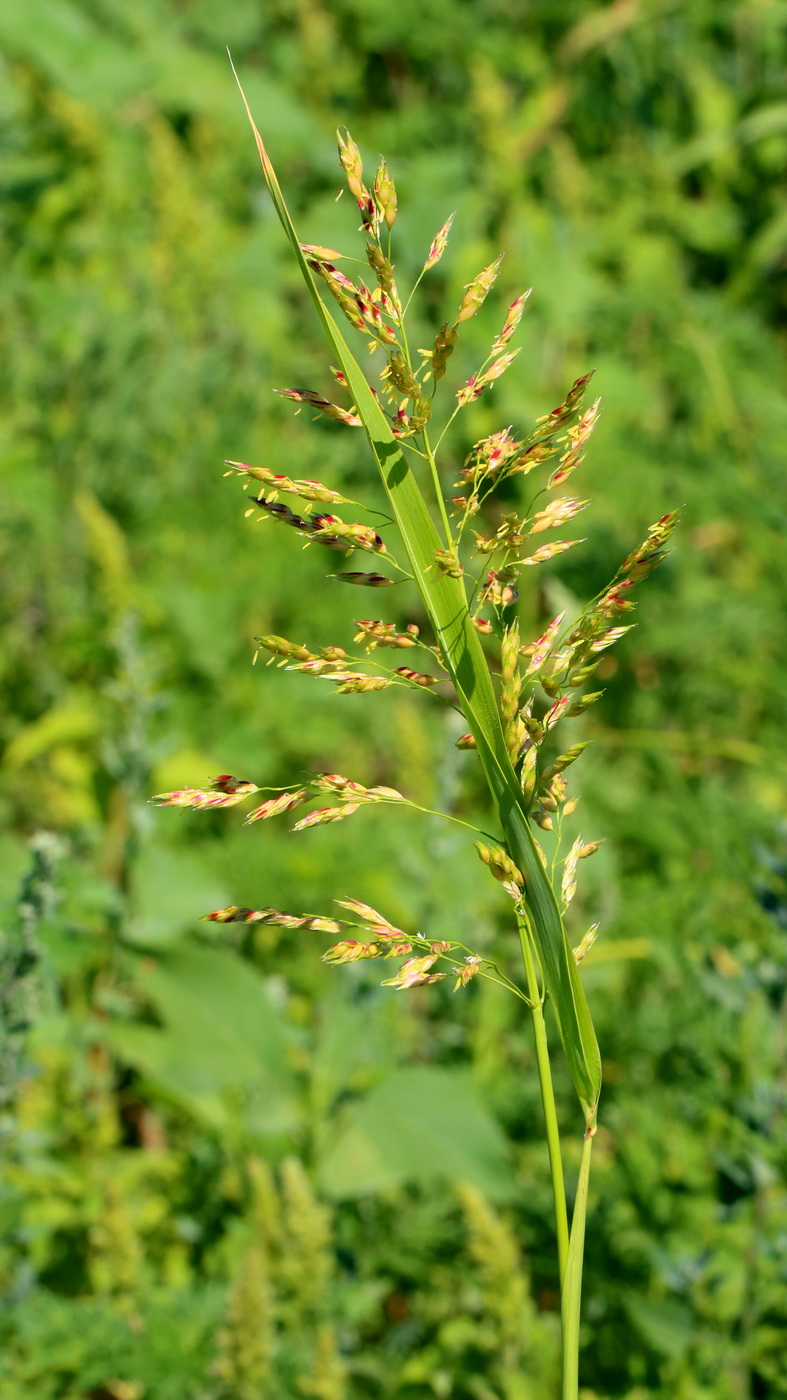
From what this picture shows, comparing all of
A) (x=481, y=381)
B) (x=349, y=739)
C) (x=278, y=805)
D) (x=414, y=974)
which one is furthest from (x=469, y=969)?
(x=349, y=739)

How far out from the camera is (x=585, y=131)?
5.15 metres

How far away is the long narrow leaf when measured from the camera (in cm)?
81

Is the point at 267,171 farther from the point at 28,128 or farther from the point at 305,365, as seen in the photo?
the point at 28,128

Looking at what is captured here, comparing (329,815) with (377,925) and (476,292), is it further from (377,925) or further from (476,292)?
(476,292)

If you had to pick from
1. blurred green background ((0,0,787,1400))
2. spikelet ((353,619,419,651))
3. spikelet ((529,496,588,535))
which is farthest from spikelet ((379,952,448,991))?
blurred green background ((0,0,787,1400))

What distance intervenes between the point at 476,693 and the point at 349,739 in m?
2.60

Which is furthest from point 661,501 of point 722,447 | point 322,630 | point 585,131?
point 585,131

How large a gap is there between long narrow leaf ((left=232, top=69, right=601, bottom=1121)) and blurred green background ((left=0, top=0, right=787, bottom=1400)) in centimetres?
78

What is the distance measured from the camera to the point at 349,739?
135 inches

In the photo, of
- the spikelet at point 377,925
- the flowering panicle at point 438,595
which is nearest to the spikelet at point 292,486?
the flowering panicle at point 438,595

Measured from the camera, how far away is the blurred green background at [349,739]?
191 centimetres

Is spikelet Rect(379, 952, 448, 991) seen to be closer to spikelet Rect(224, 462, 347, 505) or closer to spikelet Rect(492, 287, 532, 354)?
spikelet Rect(224, 462, 347, 505)

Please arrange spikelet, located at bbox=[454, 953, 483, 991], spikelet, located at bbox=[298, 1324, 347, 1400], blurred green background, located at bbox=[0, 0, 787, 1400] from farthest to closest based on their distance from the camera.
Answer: blurred green background, located at bbox=[0, 0, 787, 1400]
spikelet, located at bbox=[298, 1324, 347, 1400]
spikelet, located at bbox=[454, 953, 483, 991]

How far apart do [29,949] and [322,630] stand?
2.16 metres
